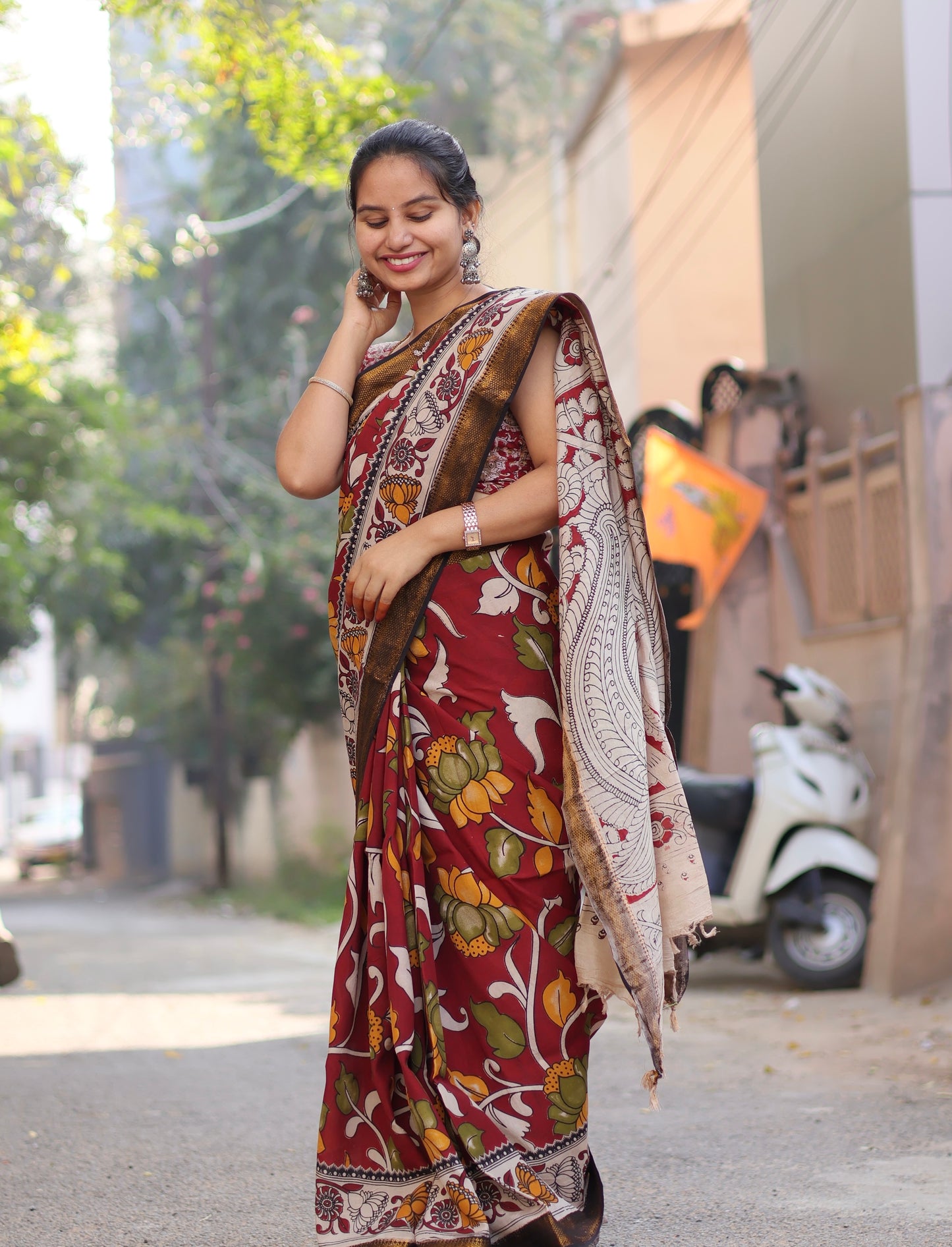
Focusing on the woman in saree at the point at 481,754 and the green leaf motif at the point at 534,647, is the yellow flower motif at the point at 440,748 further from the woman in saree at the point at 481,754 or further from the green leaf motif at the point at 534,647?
the green leaf motif at the point at 534,647

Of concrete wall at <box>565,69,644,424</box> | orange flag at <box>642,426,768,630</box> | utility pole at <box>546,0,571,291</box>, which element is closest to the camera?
orange flag at <box>642,426,768,630</box>

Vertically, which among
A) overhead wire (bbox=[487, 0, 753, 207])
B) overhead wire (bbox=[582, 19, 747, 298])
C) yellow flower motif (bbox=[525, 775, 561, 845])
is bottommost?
yellow flower motif (bbox=[525, 775, 561, 845])

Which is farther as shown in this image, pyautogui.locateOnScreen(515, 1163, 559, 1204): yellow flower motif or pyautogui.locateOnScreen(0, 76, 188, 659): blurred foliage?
pyautogui.locateOnScreen(0, 76, 188, 659): blurred foliage

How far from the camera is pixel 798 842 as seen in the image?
6.85 metres

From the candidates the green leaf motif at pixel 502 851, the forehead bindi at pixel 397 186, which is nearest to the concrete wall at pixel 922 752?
the green leaf motif at pixel 502 851

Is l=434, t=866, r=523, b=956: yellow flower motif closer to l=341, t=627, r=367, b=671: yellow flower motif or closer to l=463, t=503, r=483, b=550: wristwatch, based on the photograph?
l=341, t=627, r=367, b=671: yellow flower motif

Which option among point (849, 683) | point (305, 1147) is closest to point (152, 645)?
point (849, 683)

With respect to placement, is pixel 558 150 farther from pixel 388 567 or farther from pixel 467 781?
pixel 467 781

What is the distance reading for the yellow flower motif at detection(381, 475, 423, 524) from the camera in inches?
105

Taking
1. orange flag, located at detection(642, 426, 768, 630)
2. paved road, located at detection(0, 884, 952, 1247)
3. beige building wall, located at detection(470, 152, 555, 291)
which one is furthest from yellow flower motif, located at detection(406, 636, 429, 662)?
beige building wall, located at detection(470, 152, 555, 291)

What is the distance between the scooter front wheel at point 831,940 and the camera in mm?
6676

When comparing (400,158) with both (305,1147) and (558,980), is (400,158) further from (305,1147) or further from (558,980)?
(305,1147)

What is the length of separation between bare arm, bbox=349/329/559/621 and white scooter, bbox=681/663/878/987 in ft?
14.7

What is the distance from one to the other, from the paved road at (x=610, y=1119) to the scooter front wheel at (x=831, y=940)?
6.0 inches
